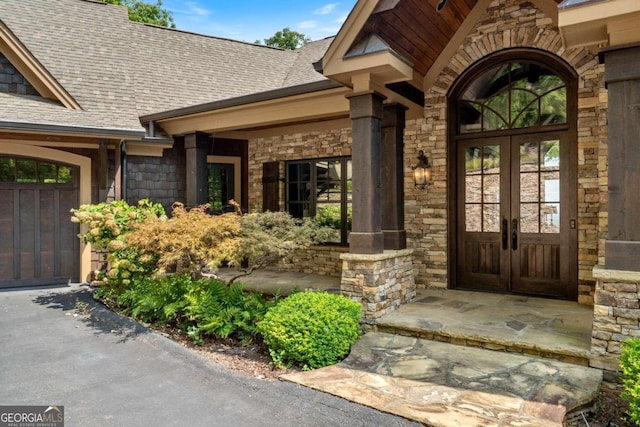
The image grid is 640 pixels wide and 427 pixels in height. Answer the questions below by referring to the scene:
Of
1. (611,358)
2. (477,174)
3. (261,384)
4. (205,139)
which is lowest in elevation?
(261,384)

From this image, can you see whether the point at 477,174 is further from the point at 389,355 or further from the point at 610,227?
the point at 389,355

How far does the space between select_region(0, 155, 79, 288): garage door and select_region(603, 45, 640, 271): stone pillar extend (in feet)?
25.2

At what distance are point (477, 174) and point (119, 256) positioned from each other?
532cm

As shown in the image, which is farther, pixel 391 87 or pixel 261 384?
pixel 391 87

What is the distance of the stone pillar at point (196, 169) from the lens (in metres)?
7.47

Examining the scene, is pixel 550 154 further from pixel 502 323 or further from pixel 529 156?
pixel 502 323

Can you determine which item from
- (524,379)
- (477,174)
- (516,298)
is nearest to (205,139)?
(477,174)

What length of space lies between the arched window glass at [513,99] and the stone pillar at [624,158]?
2145 millimetres

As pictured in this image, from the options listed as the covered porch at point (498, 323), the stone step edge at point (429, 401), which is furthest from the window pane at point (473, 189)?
the stone step edge at point (429, 401)

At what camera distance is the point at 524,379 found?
341 centimetres

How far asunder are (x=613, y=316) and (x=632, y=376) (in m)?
0.74

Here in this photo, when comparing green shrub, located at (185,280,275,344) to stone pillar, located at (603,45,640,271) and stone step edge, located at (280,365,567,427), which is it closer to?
stone step edge, located at (280,365,567,427)

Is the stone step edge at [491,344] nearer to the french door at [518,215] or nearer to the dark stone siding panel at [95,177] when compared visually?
the french door at [518,215]

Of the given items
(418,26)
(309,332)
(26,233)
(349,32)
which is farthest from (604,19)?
(26,233)
